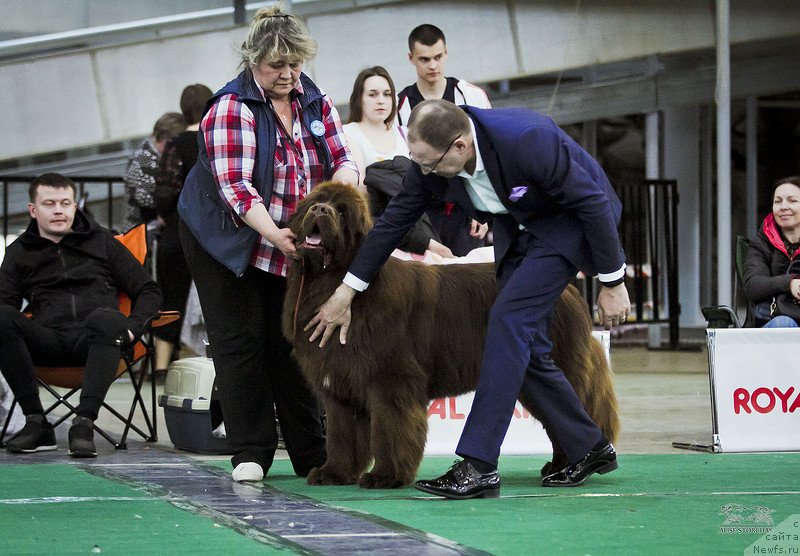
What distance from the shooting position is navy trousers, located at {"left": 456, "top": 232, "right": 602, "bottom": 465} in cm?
407

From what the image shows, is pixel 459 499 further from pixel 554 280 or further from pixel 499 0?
pixel 499 0

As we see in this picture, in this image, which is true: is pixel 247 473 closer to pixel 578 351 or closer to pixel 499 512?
pixel 499 512

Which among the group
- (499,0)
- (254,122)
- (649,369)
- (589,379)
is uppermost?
(499,0)

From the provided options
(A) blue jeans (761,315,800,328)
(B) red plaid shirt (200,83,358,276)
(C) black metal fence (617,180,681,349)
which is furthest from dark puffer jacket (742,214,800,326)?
(C) black metal fence (617,180,681,349)


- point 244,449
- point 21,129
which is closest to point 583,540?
point 244,449

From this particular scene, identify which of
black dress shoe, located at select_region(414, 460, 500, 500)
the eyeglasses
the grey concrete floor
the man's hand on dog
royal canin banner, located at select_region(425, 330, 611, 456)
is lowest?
the grey concrete floor

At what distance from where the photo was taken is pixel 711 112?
1382cm

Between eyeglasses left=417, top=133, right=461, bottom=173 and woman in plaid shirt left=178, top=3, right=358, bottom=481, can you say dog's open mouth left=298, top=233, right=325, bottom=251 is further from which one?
eyeglasses left=417, top=133, right=461, bottom=173

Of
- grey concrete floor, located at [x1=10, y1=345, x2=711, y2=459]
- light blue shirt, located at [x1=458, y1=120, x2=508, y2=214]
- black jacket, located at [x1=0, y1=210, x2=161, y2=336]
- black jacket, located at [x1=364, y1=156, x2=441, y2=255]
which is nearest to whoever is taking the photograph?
light blue shirt, located at [x1=458, y1=120, x2=508, y2=214]

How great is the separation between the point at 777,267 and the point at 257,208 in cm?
305

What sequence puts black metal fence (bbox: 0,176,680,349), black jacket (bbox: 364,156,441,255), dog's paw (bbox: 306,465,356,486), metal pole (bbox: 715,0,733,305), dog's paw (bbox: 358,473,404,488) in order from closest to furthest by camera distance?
dog's paw (bbox: 358,473,404,488) < dog's paw (bbox: 306,465,356,486) < black jacket (bbox: 364,156,441,255) < metal pole (bbox: 715,0,733,305) < black metal fence (bbox: 0,176,680,349)

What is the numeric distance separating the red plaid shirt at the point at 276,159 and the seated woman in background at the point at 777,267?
8.14 feet

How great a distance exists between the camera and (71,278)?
6.07m

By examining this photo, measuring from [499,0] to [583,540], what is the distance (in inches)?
318
